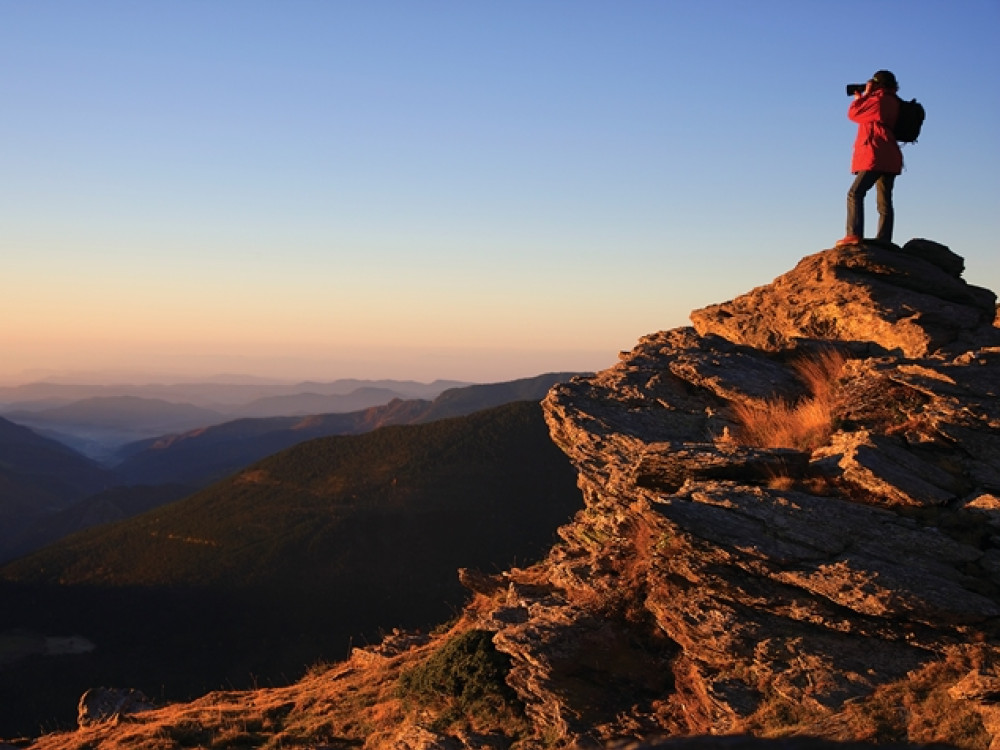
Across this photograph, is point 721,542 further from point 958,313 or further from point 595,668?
point 958,313

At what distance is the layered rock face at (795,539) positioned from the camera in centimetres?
1009

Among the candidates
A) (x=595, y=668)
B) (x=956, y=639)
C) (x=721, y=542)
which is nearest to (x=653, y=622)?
(x=595, y=668)

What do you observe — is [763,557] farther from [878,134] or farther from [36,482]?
[36,482]

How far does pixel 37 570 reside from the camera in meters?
68.8

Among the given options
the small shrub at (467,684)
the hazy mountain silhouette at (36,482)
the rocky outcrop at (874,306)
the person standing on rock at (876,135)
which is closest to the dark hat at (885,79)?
the person standing on rock at (876,135)

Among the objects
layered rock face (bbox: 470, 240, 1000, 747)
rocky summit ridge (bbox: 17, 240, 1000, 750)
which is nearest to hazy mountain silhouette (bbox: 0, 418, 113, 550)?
rocky summit ridge (bbox: 17, 240, 1000, 750)

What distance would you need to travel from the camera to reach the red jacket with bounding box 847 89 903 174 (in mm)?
15812

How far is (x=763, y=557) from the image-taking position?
10.9 m

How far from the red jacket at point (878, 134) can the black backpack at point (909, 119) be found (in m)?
A: 0.14

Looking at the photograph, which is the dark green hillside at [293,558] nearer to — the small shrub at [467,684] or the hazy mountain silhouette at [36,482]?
the small shrub at [467,684]

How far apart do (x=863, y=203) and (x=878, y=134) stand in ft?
5.01

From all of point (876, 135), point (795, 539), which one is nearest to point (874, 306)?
point (876, 135)

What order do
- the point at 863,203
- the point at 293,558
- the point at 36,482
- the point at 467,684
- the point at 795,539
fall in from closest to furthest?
the point at 795,539
the point at 467,684
the point at 863,203
the point at 293,558
the point at 36,482

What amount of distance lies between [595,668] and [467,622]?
21.8ft
